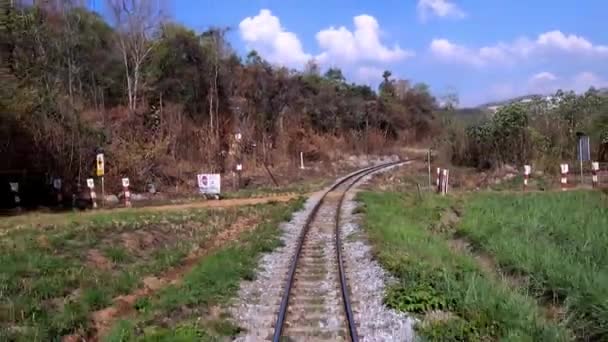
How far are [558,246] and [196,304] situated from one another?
7.21 meters

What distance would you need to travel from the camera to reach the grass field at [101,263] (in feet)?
27.0

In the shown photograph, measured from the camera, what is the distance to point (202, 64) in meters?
47.5

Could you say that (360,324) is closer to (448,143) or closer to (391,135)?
(448,143)

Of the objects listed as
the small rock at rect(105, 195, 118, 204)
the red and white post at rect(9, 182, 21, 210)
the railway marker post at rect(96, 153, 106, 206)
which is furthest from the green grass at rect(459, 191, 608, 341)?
the red and white post at rect(9, 182, 21, 210)

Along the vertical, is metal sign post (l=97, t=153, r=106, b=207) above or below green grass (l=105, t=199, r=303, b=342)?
above

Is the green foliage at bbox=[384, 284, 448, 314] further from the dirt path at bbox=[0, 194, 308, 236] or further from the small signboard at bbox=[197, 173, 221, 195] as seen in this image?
the small signboard at bbox=[197, 173, 221, 195]

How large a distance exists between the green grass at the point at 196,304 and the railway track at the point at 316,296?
75 centimetres

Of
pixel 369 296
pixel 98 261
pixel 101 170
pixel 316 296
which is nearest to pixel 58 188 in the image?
pixel 101 170

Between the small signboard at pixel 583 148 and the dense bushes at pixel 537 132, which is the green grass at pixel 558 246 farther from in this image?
the dense bushes at pixel 537 132

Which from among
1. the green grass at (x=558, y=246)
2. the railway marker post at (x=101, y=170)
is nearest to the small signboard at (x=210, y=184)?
the railway marker post at (x=101, y=170)

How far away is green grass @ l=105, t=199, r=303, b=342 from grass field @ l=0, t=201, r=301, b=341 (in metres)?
0.03

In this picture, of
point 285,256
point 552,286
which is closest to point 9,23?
point 285,256

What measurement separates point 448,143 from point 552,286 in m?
39.7

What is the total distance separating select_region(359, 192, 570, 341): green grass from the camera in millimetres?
7320
